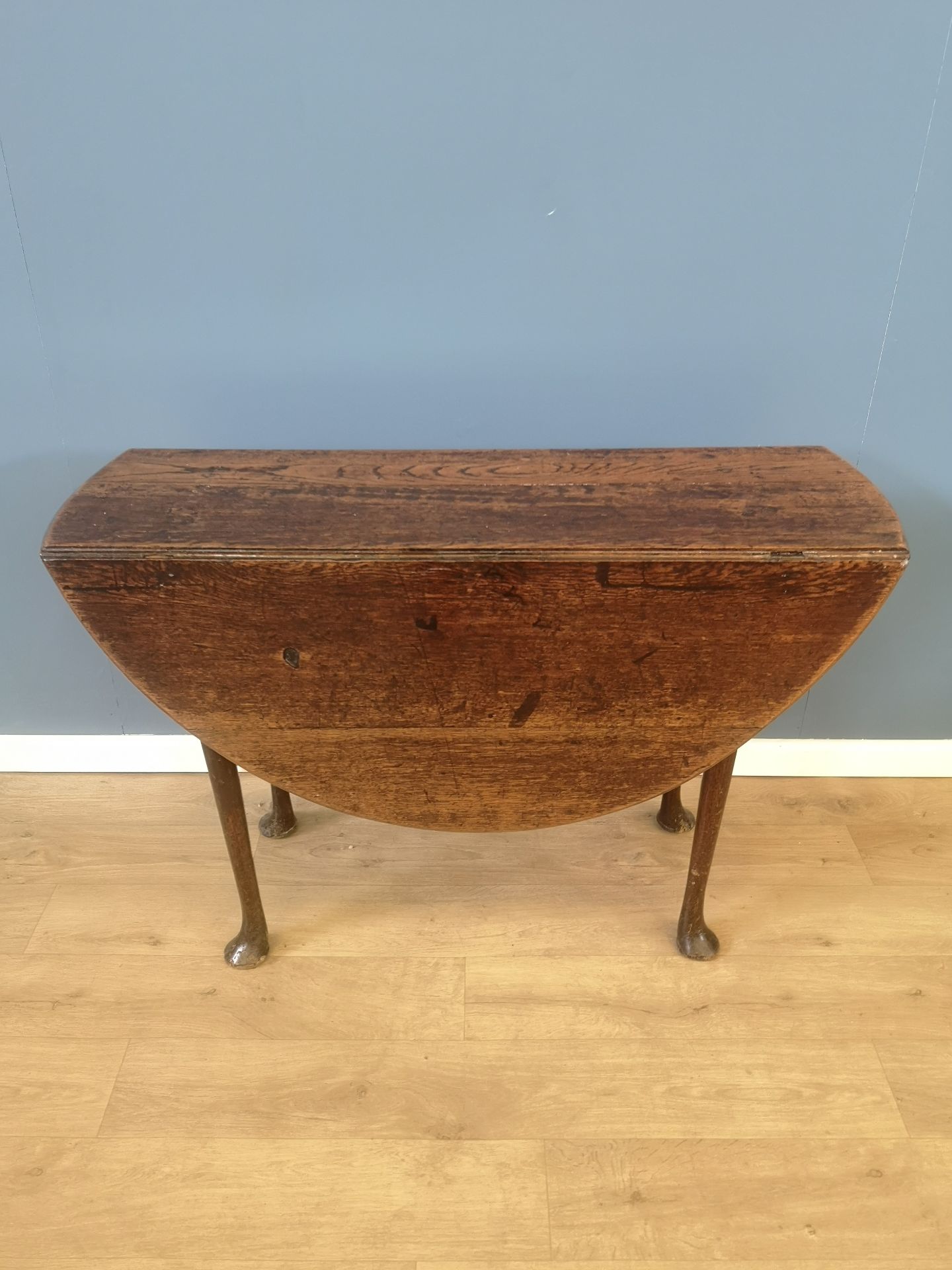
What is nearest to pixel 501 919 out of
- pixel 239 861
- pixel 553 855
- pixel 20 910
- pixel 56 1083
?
pixel 553 855

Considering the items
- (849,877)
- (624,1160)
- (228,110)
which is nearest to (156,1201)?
(624,1160)

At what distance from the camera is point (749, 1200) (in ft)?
3.86

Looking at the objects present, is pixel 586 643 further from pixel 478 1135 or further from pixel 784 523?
pixel 478 1135

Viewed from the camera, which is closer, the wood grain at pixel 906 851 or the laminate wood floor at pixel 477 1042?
the laminate wood floor at pixel 477 1042

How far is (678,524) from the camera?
3.79ft

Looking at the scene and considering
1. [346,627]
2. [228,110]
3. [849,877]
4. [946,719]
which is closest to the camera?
[346,627]

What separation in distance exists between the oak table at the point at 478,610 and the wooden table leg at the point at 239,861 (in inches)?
0.9

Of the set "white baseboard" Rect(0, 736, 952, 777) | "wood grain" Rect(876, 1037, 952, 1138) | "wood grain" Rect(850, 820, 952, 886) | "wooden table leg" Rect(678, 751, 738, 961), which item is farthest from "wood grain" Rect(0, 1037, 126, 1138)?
"wood grain" Rect(850, 820, 952, 886)

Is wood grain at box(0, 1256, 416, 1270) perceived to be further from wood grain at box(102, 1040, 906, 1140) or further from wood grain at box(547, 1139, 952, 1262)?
wood grain at box(102, 1040, 906, 1140)

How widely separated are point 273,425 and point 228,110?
448 mm

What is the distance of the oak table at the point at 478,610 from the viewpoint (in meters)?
1.12

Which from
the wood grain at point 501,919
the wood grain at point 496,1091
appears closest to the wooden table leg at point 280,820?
the wood grain at point 501,919

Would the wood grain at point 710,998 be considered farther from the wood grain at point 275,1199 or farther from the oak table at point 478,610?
the oak table at point 478,610

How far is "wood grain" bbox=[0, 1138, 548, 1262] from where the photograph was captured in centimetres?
114
